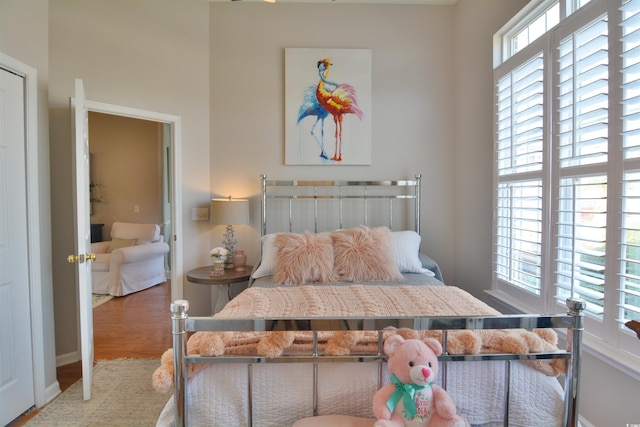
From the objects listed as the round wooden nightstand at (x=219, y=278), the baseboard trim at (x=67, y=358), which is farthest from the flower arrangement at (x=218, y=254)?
the baseboard trim at (x=67, y=358)

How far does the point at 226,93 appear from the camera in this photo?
124 inches

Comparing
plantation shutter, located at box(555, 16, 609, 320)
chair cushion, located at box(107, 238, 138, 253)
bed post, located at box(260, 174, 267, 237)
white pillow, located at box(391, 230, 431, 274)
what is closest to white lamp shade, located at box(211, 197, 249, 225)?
bed post, located at box(260, 174, 267, 237)

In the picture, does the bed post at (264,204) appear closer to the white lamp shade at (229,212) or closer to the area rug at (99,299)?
the white lamp shade at (229,212)

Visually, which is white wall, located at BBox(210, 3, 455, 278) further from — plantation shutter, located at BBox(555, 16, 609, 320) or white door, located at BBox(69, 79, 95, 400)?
plantation shutter, located at BBox(555, 16, 609, 320)

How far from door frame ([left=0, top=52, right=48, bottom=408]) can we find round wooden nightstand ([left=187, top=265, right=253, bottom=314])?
3.20ft

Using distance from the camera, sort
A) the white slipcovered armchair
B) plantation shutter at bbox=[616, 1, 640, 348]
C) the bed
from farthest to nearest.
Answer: the white slipcovered armchair
plantation shutter at bbox=[616, 1, 640, 348]
the bed

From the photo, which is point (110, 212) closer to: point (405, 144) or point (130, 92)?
point (130, 92)

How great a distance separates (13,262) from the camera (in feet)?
6.42

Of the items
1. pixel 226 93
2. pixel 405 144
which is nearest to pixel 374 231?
pixel 405 144

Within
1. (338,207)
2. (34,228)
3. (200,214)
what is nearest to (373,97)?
(338,207)

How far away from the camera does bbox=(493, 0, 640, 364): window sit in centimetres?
147

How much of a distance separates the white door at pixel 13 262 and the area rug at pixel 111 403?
0.20 meters

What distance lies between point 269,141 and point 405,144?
1281 mm

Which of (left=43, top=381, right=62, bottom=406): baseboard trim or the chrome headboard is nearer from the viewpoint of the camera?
(left=43, top=381, right=62, bottom=406): baseboard trim
